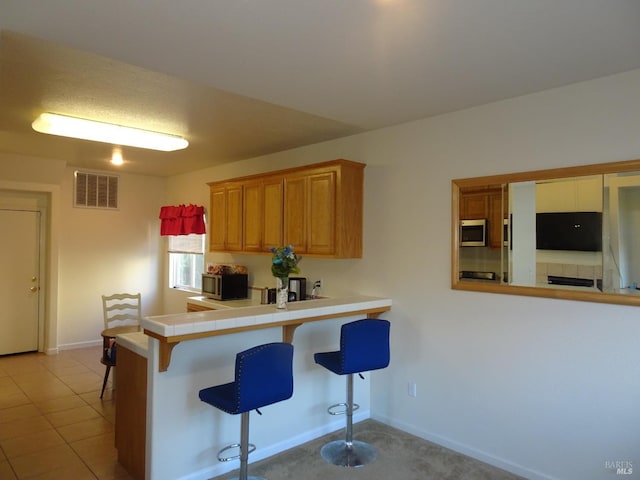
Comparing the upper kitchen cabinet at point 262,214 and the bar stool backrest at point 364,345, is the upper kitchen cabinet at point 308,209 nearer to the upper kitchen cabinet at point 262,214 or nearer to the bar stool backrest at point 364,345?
the upper kitchen cabinet at point 262,214

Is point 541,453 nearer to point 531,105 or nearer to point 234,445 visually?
point 234,445

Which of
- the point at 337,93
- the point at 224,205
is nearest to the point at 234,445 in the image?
the point at 337,93

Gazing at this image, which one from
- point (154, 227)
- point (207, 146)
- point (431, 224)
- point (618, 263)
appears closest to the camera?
point (618, 263)

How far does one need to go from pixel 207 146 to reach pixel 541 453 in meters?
4.09

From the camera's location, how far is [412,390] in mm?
3586

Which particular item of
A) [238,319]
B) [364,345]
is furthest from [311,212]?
[238,319]

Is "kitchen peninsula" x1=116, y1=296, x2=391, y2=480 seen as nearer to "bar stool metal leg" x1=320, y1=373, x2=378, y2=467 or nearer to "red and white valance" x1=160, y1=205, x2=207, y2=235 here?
"bar stool metal leg" x1=320, y1=373, x2=378, y2=467

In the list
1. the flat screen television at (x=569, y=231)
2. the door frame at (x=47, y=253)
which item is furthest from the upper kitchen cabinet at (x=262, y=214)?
the door frame at (x=47, y=253)

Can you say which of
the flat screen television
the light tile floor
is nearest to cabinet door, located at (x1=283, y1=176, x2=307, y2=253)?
the flat screen television

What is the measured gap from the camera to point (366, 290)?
3963 mm

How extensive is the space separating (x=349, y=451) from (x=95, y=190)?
527 cm

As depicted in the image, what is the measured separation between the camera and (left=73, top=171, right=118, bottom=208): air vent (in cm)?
614

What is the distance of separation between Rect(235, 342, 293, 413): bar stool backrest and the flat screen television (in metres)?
1.86

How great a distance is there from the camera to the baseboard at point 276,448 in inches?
112
